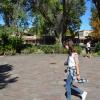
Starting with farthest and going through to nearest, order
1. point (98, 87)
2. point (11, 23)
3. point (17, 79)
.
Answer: point (11, 23) → point (17, 79) → point (98, 87)

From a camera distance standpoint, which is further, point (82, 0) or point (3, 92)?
point (82, 0)

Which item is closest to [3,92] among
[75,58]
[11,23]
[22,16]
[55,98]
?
[55,98]

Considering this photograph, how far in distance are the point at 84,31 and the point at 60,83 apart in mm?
95963

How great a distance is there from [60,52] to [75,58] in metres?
25.0

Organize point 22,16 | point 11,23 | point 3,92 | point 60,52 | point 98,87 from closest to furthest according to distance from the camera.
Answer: point 3,92
point 98,87
point 60,52
point 22,16
point 11,23

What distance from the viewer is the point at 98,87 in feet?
41.2

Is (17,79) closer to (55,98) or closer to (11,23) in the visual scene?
(55,98)

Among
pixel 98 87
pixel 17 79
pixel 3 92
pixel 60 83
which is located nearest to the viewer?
pixel 3 92

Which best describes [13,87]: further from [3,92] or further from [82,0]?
[82,0]

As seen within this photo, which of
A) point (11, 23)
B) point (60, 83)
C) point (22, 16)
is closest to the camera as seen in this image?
point (60, 83)

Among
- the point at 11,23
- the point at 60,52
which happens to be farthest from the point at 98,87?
the point at 11,23

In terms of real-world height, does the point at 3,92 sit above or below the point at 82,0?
below

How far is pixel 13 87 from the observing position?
Answer: 12820 mm

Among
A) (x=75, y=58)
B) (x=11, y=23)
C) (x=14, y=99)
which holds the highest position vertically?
(x=11, y=23)
